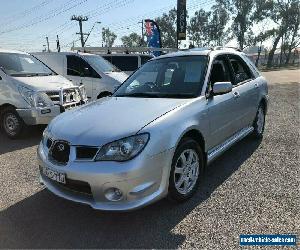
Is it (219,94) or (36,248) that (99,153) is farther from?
(219,94)

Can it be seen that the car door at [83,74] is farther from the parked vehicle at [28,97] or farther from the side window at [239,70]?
the side window at [239,70]

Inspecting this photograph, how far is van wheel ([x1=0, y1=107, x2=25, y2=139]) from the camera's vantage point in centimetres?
A: 731

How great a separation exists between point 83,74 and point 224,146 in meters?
6.64

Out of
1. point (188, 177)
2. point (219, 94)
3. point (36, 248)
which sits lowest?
point (36, 248)

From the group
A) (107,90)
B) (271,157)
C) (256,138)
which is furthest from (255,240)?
(107,90)

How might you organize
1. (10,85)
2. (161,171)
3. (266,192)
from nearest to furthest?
(161,171) → (266,192) → (10,85)

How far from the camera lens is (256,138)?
261 inches

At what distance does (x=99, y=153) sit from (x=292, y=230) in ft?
6.74

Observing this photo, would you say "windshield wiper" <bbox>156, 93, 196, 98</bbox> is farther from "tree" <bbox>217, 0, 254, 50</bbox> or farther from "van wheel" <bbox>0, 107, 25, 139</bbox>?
"tree" <bbox>217, 0, 254, 50</bbox>

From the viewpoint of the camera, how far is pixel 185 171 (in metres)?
4.04

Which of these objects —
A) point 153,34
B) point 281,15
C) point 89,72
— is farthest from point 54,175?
point 281,15

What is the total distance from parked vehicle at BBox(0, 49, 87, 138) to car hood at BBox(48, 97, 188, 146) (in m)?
2.87

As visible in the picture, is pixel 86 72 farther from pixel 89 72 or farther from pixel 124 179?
pixel 124 179

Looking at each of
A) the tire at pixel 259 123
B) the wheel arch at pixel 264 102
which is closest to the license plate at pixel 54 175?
the tire at pixel 259 123
